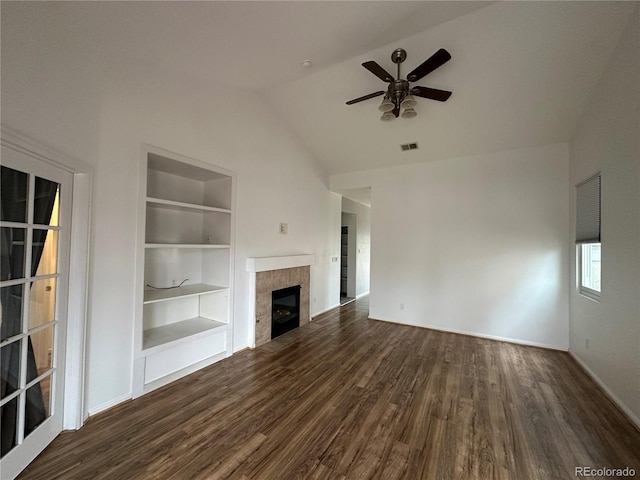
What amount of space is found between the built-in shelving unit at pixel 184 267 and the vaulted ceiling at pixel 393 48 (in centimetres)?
101

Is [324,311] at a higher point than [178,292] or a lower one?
lower

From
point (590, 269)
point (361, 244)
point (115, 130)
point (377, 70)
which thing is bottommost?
point (590, 269)

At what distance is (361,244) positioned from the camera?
7.30 meters

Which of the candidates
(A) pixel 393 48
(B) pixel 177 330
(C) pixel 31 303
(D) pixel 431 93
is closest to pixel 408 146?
(D) pixel 431 93

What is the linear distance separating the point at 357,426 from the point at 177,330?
226 cm

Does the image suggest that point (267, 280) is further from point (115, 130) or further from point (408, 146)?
point (408, 146)

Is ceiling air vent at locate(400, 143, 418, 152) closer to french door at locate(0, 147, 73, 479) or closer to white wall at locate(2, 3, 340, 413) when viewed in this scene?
white wall at locate(2, 3, 340, 413)

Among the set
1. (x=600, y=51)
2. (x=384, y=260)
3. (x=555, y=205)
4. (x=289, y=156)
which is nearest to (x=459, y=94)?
(x=600, y=51)

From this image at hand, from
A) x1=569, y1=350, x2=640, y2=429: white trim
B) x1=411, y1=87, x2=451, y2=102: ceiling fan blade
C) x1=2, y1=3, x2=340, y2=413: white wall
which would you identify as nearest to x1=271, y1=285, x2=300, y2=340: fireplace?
x1=2, y1=3, x2=340, y2=413: white wall

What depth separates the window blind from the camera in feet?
9.30

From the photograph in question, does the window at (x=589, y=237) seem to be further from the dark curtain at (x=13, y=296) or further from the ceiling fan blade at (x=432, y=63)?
the dark curtain at (x=13, y=296)

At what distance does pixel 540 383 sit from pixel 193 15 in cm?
490

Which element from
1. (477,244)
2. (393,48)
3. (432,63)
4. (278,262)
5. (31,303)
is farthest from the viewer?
(477,244)

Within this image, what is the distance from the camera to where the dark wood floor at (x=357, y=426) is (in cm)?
163
